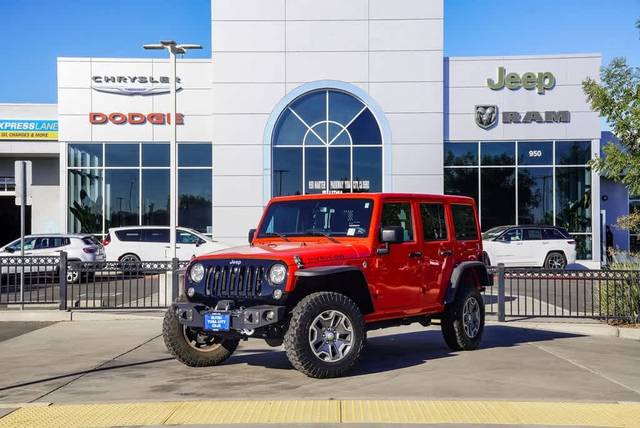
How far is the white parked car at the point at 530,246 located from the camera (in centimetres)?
2486

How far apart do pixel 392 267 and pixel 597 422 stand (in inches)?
127

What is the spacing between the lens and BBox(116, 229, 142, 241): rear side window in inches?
990

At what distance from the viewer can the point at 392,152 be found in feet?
88.2

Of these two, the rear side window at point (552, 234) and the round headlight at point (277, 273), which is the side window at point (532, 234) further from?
the round headlight at point (277, 273)

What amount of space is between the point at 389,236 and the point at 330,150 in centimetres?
1862

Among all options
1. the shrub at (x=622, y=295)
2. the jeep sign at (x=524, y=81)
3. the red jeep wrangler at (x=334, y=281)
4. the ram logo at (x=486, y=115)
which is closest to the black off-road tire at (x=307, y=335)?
the red jeep wrangler at (x=334, y=281)

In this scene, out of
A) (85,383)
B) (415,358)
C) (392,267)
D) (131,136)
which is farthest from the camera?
(131,136)

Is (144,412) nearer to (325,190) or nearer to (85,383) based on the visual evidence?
(85,383)

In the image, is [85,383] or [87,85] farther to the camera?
[87,85]

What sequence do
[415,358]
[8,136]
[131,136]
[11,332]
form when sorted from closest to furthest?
[415,358]
[11,332]
[131,136]
[8,136]

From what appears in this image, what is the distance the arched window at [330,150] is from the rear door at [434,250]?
55.7 feet

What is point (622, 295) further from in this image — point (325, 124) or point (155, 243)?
point (155, 243)

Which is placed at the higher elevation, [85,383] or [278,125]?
[278,125]

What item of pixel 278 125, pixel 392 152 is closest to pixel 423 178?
pixel 392 152
